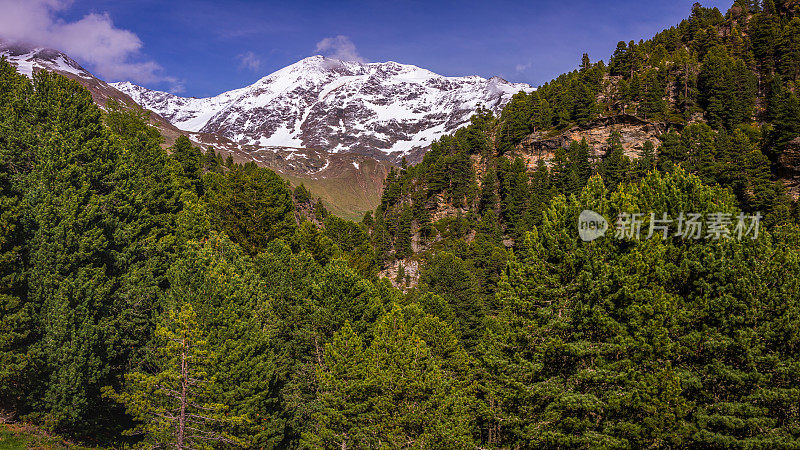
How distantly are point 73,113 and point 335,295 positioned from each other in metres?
29.5

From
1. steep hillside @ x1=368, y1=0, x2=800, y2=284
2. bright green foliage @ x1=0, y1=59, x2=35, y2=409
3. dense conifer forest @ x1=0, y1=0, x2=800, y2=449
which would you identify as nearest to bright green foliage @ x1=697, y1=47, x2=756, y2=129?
steep hillside @ x1=368, y1=0, x2=800, y2=284

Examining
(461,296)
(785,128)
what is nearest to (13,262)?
(461,296)

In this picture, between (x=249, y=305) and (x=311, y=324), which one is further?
(x=311, y=324)

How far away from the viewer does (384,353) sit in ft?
83.6

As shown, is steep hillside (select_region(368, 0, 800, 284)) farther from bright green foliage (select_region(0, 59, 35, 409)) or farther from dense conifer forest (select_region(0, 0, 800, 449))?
bright green foliage (select_region(0, 59, 35, 409))

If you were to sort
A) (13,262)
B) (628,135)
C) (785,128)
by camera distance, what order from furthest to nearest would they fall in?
(628,135) < (785,128) < (13,262)

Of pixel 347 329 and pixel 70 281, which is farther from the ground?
pixel 70 281

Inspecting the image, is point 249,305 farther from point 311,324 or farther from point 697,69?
point 697,69

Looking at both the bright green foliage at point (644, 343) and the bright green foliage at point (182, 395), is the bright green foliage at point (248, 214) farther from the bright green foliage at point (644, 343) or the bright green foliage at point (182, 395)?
the bright green foliage at point (644, 343)

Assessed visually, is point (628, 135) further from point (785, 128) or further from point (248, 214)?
point (248, 214)

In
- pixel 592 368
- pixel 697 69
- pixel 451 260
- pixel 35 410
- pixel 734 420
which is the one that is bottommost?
pixel 35 410

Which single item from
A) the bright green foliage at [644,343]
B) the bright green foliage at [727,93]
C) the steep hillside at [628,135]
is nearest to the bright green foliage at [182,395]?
the bright green foliage at [644,343]

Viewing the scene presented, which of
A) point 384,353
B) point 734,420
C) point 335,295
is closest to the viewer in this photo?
point 734,420

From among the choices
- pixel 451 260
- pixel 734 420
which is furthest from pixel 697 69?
pixel 734 420
